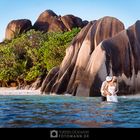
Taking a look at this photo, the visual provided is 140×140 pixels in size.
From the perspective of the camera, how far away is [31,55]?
691 inches

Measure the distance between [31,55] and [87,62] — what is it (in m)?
3.06

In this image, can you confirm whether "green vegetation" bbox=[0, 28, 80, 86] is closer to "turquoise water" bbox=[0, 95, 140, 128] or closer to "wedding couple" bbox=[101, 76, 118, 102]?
"wedding couple" bbox=[101, 76, 118, 102]

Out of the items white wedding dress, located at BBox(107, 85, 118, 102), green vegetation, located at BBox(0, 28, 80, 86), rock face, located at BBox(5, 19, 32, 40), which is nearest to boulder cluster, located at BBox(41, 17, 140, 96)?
green vegetation, located at BBox(0, 28, 80, 86)

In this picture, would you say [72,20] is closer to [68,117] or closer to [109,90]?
[109,90]

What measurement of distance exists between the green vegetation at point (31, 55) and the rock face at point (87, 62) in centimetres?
132

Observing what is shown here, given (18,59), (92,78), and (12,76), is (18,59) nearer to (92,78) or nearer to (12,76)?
(12,76)

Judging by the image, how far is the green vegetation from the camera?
17.8 m

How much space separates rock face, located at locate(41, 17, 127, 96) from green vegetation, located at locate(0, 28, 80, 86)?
132 cm

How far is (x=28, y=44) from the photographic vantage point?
19.2 metres
